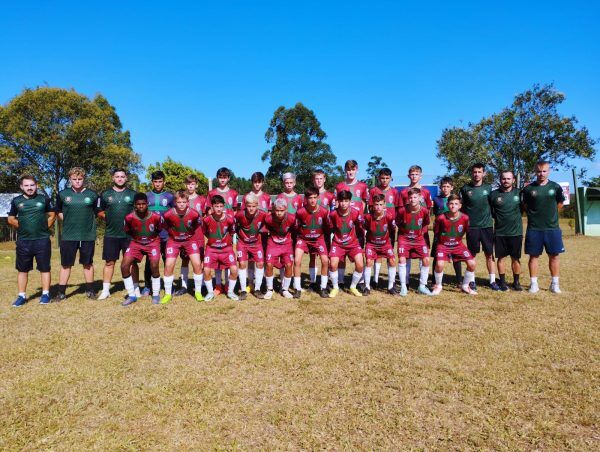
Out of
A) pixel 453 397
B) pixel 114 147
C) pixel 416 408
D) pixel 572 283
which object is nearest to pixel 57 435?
pixel 416 408

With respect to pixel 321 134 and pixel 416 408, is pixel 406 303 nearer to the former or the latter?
pixel 416 408

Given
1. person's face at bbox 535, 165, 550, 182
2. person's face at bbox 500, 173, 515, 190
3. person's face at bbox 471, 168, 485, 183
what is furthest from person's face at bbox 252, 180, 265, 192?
person's face at bbox 535, 165, 550, 182

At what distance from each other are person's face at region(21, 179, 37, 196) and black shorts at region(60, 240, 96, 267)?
0.88m

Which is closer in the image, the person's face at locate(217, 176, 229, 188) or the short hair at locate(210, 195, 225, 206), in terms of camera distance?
the short hair at locate(210, 195, 225, 206)

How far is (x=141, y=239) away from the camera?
242 inches

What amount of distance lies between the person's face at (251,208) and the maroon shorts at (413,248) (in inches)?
102

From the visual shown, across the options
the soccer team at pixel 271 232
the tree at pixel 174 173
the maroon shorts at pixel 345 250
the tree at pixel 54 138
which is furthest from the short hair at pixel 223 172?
the tree at pixel 174 173

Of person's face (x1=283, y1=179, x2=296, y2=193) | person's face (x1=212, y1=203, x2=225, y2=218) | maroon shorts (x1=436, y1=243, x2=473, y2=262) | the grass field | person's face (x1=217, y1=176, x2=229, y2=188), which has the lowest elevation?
the grass field

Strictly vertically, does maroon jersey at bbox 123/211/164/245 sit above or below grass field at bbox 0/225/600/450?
above

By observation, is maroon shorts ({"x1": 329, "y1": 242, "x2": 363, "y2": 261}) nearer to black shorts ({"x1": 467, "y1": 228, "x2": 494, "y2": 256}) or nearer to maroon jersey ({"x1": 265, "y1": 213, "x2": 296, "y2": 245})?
maroon jersey ({"x1": 265, "y1": 213, "x2": 296, "y2": 245})

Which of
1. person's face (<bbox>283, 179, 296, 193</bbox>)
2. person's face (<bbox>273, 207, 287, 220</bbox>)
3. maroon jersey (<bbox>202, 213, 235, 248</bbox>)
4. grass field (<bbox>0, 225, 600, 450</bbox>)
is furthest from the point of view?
person's face (<bbox>283, 179, 296, 193</bbox>)

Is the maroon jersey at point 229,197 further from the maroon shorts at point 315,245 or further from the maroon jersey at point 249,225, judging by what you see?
the maroon shorts at point 315,245

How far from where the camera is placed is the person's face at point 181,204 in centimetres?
604

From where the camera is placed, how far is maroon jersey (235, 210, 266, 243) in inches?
250
